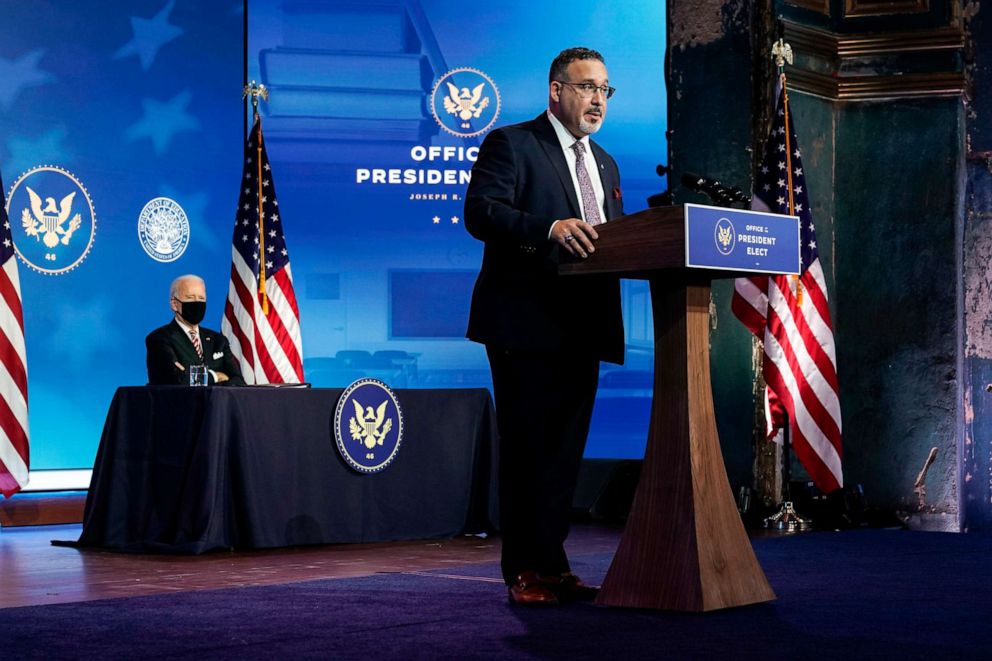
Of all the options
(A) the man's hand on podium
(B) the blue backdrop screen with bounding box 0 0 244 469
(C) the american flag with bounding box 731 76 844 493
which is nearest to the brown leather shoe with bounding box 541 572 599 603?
(A) the man's hand on podium

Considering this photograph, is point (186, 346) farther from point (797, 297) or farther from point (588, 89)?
point (588, 89)

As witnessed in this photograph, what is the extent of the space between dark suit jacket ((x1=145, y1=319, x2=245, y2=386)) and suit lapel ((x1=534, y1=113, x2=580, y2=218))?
10.6 feet

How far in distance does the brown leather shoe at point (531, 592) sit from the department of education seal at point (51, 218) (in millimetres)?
5304

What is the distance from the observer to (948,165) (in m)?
7.14

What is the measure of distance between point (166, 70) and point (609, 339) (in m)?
5.62

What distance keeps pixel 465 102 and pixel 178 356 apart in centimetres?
293

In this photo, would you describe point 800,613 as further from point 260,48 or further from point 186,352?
point 260,48

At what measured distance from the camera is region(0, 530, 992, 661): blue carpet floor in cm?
300

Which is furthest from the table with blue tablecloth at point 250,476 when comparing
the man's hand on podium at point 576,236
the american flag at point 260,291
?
the man's hand on podium at point 576,236

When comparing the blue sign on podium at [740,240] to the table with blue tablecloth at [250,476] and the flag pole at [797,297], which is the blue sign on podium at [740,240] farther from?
the flag pole at [797,297]

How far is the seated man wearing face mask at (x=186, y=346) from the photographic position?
22.1 feet

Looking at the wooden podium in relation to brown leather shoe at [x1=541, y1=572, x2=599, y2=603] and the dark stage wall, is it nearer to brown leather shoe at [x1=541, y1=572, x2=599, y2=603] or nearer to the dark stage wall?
brown leather shoe at [x1=541, y1=572, x2=599, y2=603]

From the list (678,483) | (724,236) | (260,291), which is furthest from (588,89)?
(260,291)

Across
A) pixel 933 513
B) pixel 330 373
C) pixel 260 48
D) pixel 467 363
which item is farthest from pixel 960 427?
pixel 260 48
